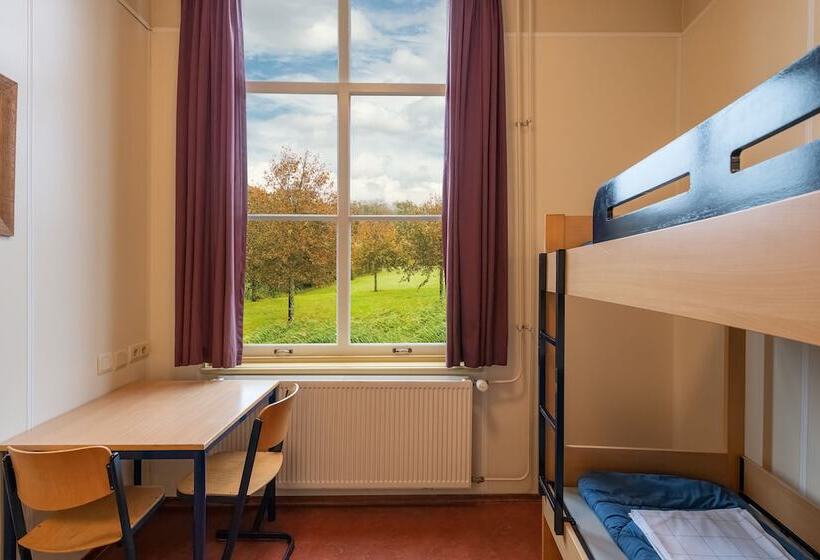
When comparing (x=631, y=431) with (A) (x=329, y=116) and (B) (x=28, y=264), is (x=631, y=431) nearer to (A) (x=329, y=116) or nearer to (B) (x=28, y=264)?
(A) (x=329, y=116)

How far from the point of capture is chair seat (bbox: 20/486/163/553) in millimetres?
1288

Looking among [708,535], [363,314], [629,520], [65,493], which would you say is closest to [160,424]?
[65,493]

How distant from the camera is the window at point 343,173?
2.42 m

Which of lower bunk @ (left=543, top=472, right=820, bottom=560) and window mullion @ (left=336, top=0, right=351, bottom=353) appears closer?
lower bunk @ (left=543, top=472, right=820, bottom=560)

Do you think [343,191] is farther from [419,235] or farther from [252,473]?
[252,473]

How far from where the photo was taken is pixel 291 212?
97.0 inches

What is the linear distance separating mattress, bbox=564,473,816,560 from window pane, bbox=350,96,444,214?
1719 millimetres

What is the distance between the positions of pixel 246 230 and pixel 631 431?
247cm

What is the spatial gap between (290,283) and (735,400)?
2.32 m

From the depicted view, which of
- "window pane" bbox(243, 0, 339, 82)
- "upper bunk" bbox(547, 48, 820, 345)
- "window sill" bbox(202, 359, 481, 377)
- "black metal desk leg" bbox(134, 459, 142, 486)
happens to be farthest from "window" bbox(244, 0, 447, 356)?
"upper bunk" bbox(547, 48, 820, 345)

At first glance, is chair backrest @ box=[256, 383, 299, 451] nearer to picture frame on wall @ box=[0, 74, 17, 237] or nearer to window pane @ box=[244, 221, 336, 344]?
window pane @ box=[244, 221, 336, 344]

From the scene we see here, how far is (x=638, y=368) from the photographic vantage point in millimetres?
2326

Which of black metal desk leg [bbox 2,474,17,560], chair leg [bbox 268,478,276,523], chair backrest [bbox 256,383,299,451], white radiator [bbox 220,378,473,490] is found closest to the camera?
black metal desk leg [bbox 2,474,17,560]

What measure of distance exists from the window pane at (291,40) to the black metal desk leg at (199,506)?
2106 millimetres
